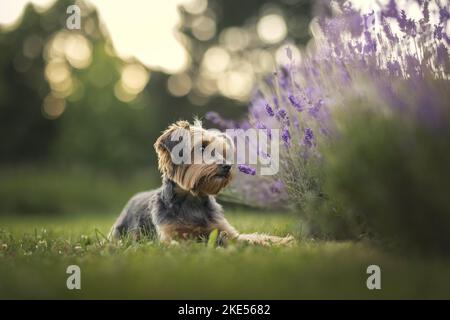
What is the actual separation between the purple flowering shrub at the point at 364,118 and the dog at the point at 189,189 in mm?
464

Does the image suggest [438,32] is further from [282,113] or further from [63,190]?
[63,190]

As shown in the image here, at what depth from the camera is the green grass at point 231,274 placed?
3588 millimetres

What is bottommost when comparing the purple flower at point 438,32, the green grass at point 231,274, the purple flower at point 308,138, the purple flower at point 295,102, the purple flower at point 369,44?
the green grass at point 231,274

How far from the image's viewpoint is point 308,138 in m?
5.68

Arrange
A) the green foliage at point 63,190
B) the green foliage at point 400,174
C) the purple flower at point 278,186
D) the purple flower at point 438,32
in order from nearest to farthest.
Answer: the green foliage at point 400,174
the purple flower at point 438,32
the purple flower at point 278,186
the green foliage at point 63,190

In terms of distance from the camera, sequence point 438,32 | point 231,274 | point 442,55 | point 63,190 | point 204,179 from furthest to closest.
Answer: point 63,190
point 204,179
point 438,32
point 442,55
point 231,274

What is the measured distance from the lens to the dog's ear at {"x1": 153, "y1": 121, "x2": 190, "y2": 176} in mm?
6453

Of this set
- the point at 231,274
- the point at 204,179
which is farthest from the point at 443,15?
the point at 231,274

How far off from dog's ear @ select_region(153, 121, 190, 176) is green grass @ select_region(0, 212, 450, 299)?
1459 mm

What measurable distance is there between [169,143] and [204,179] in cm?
66

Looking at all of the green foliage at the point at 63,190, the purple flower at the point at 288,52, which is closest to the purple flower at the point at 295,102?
the purple flower at the point at 288,52

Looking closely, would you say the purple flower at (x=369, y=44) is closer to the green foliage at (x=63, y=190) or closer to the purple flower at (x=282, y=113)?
the purple flower at (x=282, y=113)
